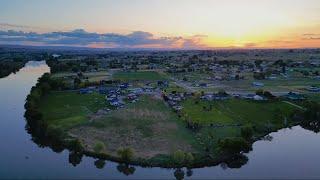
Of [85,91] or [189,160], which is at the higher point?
[85,91]

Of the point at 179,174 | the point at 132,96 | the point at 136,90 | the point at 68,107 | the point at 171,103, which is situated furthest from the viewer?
the point at 136,90

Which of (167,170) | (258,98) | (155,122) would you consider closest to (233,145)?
(167,170)

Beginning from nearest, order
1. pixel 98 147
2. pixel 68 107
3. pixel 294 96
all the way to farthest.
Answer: pixel 98 147 < pixel 68 107 < pixel 294 96

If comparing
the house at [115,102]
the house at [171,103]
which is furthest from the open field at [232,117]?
the house at [115,102]

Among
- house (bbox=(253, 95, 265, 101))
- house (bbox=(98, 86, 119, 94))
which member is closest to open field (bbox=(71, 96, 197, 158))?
house (bbox=(253, 95, 265, 101))

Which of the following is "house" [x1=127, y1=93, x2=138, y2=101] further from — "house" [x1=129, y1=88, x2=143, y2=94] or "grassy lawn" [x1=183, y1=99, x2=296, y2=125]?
"grassy lawn" [x1=183, y1=99, x2=296, y2=125]

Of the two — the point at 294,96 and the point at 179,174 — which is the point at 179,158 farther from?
the point at 294,96

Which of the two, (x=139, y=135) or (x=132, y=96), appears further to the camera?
(x=132, y=96)

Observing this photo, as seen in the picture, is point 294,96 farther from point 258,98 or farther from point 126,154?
point 126,154

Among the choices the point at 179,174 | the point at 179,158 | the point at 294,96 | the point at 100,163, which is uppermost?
the point at 294,96
